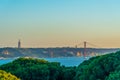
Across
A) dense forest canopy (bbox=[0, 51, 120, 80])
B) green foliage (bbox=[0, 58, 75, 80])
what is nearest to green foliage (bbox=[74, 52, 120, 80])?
dense forest canopy (bbox=[0, 51, 120, 80])

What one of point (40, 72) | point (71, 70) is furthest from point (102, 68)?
point (71, 70)

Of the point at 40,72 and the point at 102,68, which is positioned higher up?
the point at 102,68

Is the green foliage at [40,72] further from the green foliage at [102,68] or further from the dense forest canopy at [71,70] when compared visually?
the green foliage at [102,68]

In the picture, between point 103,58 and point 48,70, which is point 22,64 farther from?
point 103,58

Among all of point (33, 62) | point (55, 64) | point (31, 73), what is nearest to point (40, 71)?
point (31, 73)

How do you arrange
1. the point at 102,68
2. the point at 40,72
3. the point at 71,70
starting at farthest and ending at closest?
1. the point at 71,70
2. the point at 40,72
3. the point at 102,68

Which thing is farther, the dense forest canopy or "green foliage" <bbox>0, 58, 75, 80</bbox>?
"green foliage" <bbox>0, 58, 75, 80</bbox>

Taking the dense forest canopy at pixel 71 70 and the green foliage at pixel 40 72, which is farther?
the green foliage at pixel 40 72

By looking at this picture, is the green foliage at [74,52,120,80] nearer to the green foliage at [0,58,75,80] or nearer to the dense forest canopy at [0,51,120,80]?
the dense forest canopy at [0,51,120,80]

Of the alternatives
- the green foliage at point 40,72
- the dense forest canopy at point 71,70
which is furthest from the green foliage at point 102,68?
the green foliage at point 40,72

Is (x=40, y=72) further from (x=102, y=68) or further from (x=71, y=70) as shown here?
(x=102, y=68)

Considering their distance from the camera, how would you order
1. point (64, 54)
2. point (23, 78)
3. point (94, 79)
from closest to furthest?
point (94, 79) → point (23, 78) → point (64, 54)
